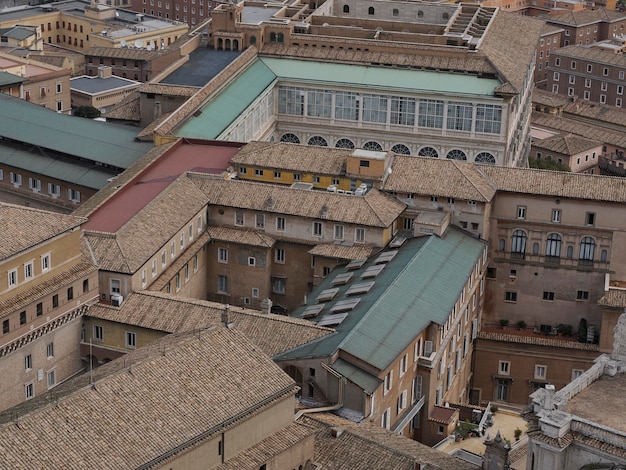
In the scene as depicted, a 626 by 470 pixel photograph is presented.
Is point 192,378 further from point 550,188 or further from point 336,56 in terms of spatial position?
point 336,56

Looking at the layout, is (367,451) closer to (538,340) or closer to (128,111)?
(538,340)

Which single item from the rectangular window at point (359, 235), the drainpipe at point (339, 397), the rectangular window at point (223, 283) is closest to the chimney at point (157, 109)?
the rectangular window at point (223, 283)

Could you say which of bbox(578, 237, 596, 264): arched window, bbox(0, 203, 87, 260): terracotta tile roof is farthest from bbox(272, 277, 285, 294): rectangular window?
bbox(578, 237, 596, 264): arched window

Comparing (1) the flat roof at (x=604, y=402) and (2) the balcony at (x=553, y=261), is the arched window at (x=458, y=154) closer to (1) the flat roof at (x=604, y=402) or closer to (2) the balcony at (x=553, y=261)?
(2) the balcony at (x=553, y=261)

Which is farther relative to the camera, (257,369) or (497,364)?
(497,364)

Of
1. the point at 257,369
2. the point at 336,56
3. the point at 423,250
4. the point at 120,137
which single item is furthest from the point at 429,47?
the point at 257,369

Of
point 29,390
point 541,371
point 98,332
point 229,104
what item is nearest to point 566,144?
point 229,104

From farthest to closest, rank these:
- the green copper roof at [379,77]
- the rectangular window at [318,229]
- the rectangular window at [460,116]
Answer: the green copper roof at [379,77] < the rectangular window at [460,116] < the rectangular window at [318,229]
